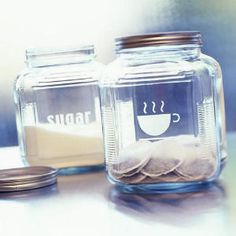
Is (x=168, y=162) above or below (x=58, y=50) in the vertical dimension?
below

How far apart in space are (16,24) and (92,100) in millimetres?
328

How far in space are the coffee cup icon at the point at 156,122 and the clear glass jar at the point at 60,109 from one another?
0.17 meters

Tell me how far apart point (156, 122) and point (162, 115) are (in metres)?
0.01

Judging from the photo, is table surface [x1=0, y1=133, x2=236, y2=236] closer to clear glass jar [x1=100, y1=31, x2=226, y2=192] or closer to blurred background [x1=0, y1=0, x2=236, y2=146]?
clear glass jar [x1=100, y1=31, x2=226, y2=192]

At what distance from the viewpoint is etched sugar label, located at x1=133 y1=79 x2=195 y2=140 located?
704mm

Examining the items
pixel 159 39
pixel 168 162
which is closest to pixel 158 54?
pixel 159 39

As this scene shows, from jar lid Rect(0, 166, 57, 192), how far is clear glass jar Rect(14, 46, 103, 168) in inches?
Result: 2.2

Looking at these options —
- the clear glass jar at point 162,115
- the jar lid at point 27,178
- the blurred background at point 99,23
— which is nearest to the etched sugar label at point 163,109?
the clear glass jar at point 162,115

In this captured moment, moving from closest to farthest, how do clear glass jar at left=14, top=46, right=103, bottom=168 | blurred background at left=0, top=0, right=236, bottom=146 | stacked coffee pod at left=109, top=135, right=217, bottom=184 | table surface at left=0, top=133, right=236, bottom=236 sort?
table surface at left=0, top=133, right=236, bottom=236, stacked coffee pod at left=109, top=135, right=217, bottom=184, clear glass jar at left=14, top=46, right=103, bottom=168, blurred background at left=0, top=0, right=236, bottom=146

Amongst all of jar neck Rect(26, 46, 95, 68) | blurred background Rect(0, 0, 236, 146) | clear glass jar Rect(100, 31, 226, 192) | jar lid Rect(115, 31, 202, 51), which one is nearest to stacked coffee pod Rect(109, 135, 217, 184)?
clear glass jar Rect(100, 31, 226, 192)

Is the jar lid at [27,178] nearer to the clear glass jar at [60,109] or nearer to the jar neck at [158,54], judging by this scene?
the clear glass jar at [60,109]

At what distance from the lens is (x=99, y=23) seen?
3.74 feet

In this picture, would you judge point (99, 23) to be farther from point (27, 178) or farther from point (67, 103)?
point (27, 178)

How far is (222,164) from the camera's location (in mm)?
742
